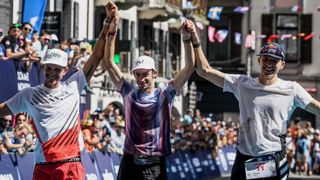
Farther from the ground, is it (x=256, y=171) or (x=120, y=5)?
(x=120, y=5)

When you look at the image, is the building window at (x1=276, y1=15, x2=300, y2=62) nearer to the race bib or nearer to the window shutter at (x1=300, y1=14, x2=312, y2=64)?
the window shutter at (x1=300, y1=14, x2=312, y2=64)

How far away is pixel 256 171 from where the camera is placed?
9.16 metres

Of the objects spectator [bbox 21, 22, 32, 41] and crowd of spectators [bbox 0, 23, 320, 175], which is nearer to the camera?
crowd of spectators [bbox 0, 23, 320, 175]

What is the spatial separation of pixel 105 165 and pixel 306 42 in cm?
3318

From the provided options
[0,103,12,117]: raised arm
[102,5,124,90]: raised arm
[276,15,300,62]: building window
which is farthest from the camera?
[276,15,300,62]: building window

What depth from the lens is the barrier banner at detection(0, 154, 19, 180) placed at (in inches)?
553

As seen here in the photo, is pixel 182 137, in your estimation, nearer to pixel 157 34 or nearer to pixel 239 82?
pixel 157 34

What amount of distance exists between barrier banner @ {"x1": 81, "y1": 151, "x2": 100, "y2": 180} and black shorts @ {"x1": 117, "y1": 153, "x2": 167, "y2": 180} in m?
7.77

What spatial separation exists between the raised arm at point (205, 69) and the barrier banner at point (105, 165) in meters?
9.06

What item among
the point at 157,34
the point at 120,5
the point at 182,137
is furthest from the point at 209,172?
the point at 157,34

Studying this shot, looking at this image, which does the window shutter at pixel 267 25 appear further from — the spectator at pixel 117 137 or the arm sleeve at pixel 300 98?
the arm sleeve at pixel 300 98

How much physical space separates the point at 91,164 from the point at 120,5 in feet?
50.5

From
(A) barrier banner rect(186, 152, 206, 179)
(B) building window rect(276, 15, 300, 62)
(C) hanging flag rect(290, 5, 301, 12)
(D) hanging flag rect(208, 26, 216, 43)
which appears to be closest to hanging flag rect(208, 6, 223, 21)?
(D) hanging flag rect(208, 26, 216, 43)

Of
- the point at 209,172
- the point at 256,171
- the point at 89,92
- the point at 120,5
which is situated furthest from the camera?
the point at 120,5
